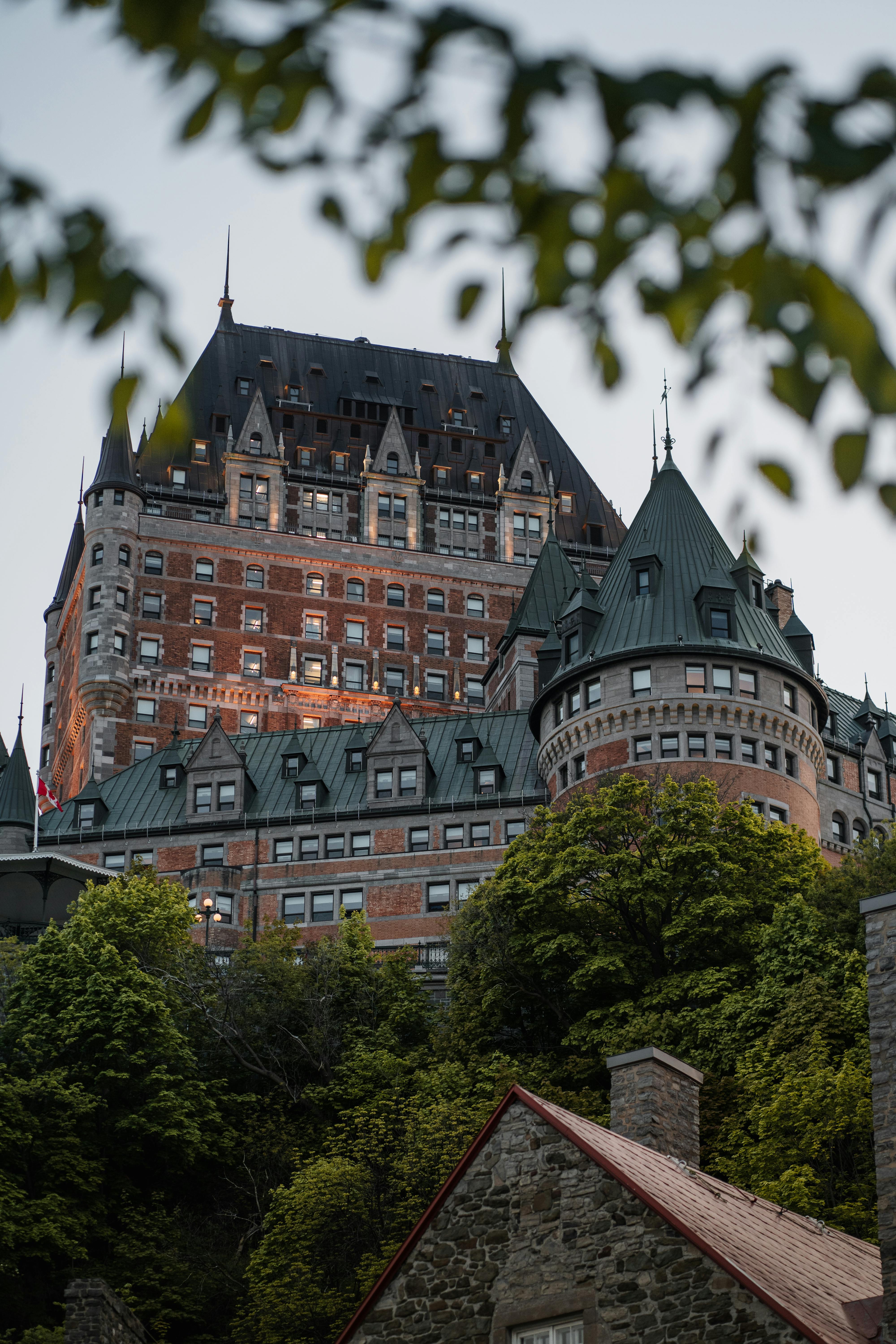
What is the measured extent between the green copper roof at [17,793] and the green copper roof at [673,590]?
2690 cm

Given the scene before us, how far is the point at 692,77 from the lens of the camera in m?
7.59

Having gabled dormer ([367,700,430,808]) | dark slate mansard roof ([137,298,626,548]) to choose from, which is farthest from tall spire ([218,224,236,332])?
gabled dormer ([367,700,430,808])

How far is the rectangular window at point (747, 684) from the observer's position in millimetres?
73562

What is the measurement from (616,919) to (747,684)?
18469 millimetres

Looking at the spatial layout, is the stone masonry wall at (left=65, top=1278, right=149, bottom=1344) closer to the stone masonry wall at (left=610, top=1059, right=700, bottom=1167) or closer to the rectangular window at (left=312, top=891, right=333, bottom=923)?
the stone masonry wall at (left=610, top=1059, right=700, bottom=1167)

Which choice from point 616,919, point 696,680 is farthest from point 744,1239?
point 696,680

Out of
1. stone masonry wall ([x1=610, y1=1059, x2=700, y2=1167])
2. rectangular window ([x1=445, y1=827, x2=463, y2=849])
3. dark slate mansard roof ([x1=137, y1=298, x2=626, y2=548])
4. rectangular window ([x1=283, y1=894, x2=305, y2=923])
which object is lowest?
stone masonry wall ([x1=610, y1=1059, x2=700, y2=1167])

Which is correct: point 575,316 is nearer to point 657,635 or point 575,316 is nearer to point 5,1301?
point 5,1301

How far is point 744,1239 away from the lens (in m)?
22.3

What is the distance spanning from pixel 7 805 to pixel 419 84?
275ft

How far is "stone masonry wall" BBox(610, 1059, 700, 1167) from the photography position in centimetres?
2762

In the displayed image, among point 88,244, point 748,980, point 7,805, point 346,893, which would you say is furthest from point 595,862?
point 88,244

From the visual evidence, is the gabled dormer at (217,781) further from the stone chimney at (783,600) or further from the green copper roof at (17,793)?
the stone chimney at (783,600)

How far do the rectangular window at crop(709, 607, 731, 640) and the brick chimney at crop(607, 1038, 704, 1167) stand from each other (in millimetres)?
46953
